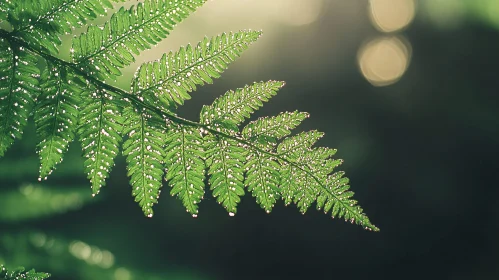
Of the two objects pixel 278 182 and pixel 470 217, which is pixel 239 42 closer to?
pixel 278 182

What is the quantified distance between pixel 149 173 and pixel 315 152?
368mm

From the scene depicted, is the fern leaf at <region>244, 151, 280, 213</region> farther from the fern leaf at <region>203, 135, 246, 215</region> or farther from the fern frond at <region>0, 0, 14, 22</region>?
the fern frond at <region>0, 0, 14, 22</region>

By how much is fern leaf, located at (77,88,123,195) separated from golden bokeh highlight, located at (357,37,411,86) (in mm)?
7750

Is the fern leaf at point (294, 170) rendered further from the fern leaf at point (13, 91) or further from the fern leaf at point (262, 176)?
the fern leaf at point (13, 91)

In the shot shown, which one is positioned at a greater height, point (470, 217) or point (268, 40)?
point (268, 40)

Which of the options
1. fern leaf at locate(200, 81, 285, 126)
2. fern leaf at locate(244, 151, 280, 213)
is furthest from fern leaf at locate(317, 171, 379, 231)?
fern leaf at locate(200, 81, 285, 126)

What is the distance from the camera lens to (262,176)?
105 cm

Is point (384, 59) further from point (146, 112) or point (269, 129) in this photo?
point (146, 112)

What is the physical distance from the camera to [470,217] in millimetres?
7430

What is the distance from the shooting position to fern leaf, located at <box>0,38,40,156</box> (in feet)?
3.05

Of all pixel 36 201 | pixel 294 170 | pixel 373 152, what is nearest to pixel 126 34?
pixel 294 170

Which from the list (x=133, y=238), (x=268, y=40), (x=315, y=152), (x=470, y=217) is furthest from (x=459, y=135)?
(x=315, y=152)

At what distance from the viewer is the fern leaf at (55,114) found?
942 millimetres

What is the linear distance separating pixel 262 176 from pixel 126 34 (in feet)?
1.41
